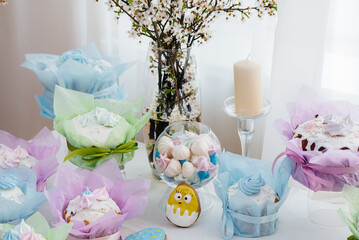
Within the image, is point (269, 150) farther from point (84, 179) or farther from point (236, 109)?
point (84, 179)

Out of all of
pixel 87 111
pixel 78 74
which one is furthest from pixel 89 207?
pixel 78 74

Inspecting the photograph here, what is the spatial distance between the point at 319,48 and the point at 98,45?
87 centimetres

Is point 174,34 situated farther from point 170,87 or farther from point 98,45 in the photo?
A: point 98,45

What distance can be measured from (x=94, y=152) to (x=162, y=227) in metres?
0.22

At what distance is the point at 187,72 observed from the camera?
4.05 feet

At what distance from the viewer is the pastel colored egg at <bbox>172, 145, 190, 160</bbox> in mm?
1099

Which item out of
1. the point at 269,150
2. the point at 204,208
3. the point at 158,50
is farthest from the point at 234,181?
the point at 269,150

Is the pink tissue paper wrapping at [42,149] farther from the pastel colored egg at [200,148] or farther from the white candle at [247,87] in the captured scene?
Answer: the white candle at [247,87]

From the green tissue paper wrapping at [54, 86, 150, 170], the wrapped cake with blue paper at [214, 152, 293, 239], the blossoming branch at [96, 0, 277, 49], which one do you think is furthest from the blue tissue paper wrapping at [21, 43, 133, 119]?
the wrapped cake with blue paper at [214, 152, 293, 239]

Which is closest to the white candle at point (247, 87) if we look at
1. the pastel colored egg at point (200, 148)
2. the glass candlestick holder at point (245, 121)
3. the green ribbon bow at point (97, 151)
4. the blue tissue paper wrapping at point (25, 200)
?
the glass candlestick holder at point (245, 121)

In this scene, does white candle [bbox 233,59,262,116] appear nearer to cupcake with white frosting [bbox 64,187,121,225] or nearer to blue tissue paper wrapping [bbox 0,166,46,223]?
cupcake with white frosting [bbox 64,187,121,225]

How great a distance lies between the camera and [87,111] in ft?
4.10

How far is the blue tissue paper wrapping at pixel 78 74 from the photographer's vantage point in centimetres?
132

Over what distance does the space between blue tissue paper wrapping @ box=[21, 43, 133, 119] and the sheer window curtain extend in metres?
0.13
